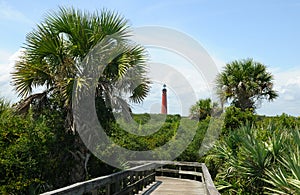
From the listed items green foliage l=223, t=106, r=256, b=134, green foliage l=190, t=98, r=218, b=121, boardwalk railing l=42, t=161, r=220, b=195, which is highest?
green foliage l=190, t=98, r=218, b=121

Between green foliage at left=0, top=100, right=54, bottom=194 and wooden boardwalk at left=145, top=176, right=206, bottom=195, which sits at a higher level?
green foliage at left=0, top=100, right=54, bottom=194

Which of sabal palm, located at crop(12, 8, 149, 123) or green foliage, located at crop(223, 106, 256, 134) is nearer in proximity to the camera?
sabal palm, located at crop(12, 8, 149, 123)

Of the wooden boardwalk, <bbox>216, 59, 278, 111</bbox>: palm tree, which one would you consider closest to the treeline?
the wooden boardwalk

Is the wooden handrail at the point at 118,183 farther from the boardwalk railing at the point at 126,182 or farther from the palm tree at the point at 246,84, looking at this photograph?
the palm tree at the point at 246,84

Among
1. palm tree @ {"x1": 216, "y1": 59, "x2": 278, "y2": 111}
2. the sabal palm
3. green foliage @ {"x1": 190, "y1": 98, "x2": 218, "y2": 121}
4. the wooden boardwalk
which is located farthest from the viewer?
green foliage @ {"x1": 190, "y1": 98, "x2": 218, "y2": 121}

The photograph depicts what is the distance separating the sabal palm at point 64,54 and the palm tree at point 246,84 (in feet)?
38.5

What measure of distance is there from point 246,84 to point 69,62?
13.1 meters

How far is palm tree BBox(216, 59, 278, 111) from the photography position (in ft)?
63.3

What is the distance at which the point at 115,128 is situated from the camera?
9.99 meters

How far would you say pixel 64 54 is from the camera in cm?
845

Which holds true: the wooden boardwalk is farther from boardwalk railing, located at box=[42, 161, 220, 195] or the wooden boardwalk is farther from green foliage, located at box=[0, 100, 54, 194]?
green foliage, located at box=[0, 100, 54, 194]

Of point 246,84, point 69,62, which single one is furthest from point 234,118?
point 69,62

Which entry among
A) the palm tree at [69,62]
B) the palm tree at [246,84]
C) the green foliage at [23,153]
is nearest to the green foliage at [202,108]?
the palm tree at [246,84]

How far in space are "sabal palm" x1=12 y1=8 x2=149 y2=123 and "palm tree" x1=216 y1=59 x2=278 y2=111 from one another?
1174 cm
